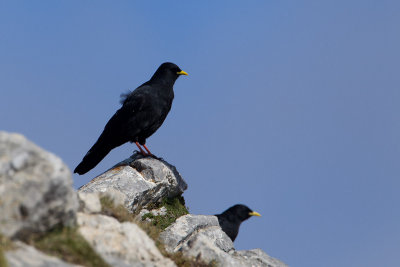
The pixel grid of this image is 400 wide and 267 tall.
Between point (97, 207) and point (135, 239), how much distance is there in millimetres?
789

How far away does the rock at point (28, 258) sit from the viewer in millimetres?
5535

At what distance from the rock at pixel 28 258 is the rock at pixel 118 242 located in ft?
2.27

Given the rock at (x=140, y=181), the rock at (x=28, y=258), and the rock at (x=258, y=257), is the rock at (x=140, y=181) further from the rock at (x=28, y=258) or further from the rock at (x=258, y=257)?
the rock at (x=28, y=258)

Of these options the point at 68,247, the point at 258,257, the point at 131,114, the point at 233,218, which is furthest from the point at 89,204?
the point at 131,114

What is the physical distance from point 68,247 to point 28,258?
0.60 metres

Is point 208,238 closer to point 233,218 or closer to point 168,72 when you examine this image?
point 233,218

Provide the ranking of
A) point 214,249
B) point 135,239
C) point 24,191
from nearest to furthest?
point 24,191, point 135,239, point 214,249

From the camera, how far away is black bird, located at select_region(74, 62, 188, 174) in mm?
15016

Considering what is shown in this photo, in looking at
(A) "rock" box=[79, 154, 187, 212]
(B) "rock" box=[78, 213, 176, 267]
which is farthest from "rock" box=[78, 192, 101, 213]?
(A) "rock" box=[79, 154, 187, 212]

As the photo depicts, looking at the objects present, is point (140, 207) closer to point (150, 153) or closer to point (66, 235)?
point (150, 153)

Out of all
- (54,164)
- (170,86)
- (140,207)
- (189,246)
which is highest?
(170,86)

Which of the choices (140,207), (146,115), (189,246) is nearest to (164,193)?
(140,207)

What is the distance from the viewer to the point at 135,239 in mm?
7172

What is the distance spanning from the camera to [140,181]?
46.4ft
